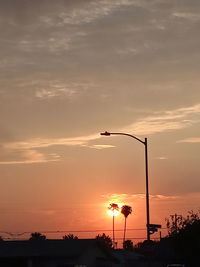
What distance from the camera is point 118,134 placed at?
45.0m

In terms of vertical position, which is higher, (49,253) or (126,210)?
(126,210)

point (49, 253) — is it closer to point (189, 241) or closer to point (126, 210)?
point (189, 241)

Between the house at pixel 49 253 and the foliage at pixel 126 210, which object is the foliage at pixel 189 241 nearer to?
the house at pixel 49 253

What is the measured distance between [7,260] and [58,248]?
13.5ft

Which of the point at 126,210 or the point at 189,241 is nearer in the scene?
the point at 189,241

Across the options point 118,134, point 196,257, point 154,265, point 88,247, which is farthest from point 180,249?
point 118,134

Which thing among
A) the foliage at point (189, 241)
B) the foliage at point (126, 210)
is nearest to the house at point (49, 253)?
the foliage at point (189, 241)

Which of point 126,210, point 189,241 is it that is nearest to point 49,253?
point 189,241

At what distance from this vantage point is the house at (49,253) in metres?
50.7

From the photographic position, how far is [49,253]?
5041cm

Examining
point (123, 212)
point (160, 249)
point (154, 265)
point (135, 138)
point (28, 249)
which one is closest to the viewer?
point (135, 138)

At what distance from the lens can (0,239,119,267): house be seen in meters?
50.7

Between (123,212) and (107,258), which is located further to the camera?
(123,212)

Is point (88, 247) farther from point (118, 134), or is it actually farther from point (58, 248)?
point (118, 134)
